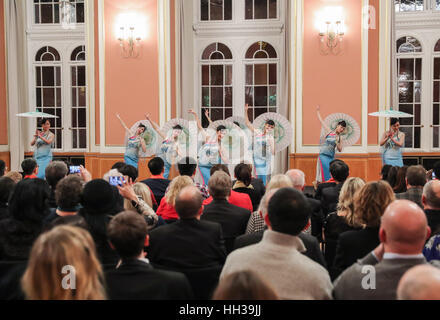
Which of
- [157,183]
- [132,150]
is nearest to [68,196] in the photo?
[157,183]

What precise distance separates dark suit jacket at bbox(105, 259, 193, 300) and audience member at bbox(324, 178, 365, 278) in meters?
1.44

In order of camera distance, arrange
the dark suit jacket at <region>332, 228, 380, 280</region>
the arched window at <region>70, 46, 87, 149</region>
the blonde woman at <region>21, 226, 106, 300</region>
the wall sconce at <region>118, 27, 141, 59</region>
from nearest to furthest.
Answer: the blonde woman at <region>21, 226, 106, 300</region>, the dark suit jacket at <region>332, 228, 380, 280</region>, the wall sconce at <region>118, 27, 141, 59</region>, the arched window at <region>70, 46, 87, 149</region>

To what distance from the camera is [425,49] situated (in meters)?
8.77

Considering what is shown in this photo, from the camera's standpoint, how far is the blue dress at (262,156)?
22.8 ft

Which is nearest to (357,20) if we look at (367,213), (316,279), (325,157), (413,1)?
(413,1)

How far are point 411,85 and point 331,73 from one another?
80.9 inches

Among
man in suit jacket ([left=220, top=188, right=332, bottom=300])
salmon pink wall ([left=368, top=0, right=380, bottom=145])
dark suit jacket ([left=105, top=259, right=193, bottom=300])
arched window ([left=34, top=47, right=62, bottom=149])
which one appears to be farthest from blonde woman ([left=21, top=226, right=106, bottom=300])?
arched window ([left=34, top=47, right=62, bottom=149])

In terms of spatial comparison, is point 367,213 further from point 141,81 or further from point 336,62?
point 141,81

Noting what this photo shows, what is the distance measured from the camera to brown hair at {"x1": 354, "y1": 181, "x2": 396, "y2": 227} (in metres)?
2.34

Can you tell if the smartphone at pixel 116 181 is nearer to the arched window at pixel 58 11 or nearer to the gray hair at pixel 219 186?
the gray hair at pixel 219 186

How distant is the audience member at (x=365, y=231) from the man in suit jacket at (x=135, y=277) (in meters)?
0.95

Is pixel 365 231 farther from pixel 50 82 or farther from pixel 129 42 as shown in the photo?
pixel 50 82

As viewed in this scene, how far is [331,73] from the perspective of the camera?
25.8 feet

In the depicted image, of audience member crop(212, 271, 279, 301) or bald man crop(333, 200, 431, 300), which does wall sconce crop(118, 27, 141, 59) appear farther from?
audience member crop(212, 271, 279, 301)
